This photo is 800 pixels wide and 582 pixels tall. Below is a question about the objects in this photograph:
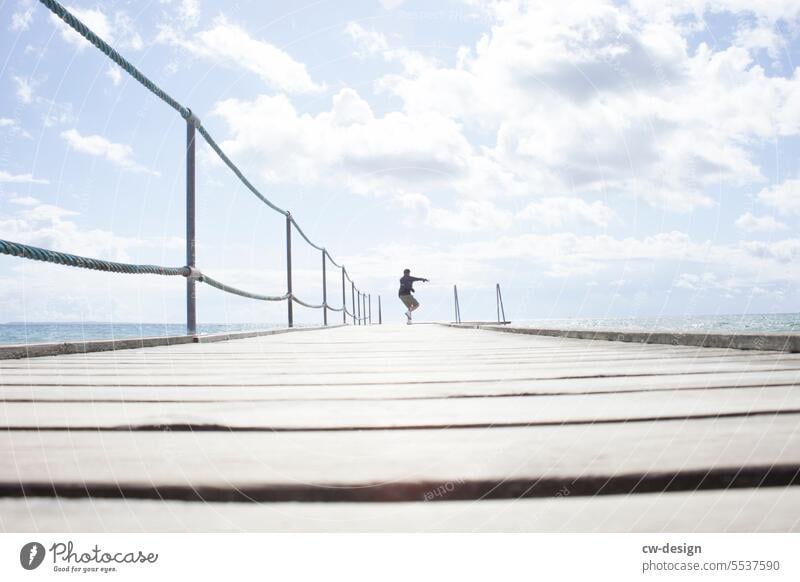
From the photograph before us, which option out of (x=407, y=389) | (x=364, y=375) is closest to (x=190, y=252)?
(x=364, y=375)

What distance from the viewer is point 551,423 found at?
573 mm

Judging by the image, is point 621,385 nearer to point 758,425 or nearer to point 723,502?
point 758,425

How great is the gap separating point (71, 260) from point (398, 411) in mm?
1309

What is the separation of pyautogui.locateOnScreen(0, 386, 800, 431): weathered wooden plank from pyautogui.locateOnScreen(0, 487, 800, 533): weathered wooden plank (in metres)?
0.20

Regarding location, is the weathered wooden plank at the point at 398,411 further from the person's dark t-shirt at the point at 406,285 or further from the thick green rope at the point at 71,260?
the person's dark t-shirt at the point at 406,285

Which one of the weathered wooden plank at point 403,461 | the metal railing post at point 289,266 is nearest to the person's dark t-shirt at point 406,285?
the metal railing post at point 289,266

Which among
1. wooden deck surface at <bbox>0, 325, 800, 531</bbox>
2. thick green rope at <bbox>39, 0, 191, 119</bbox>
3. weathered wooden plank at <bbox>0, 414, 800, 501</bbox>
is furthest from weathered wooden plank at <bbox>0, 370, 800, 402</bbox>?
thick green rope at <bbox>39, 0, 191, 119</bbox>

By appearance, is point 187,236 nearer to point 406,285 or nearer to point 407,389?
point 407,389

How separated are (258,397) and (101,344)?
4.12 feet

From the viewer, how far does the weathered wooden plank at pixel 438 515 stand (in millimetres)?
345

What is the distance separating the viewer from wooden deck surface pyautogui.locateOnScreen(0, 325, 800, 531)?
1.16 ft
